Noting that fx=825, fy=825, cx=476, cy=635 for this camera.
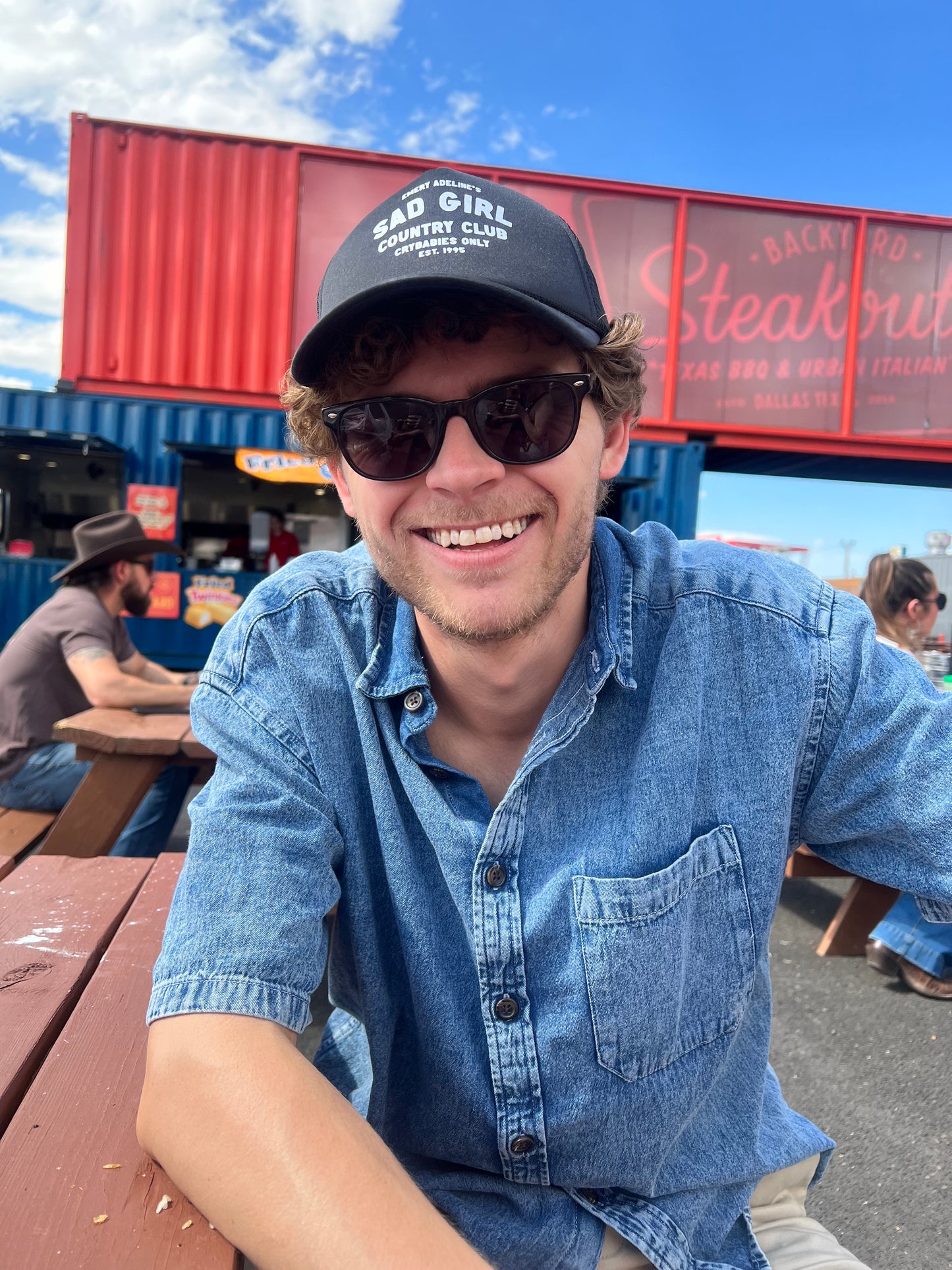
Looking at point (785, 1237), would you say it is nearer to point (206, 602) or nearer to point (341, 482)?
point (341, 482)

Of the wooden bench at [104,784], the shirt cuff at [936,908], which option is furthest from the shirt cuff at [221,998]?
the wooden bench at [104,784]

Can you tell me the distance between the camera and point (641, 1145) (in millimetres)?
1028

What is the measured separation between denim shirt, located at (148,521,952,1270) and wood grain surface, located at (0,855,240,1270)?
0.21 m

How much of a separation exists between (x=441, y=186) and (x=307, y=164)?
321 inches

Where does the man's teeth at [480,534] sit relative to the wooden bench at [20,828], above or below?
above

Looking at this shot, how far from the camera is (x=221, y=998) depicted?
882 millimetres

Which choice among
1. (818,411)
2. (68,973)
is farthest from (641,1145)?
(818,411)

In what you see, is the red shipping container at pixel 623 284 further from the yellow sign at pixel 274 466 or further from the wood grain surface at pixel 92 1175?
the wood grain surface at pixel 92 1175

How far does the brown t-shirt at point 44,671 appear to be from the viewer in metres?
3.27

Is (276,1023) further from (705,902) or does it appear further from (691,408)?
(691,408)

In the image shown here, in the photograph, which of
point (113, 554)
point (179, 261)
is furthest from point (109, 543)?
point (179, 261)

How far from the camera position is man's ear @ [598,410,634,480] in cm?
140

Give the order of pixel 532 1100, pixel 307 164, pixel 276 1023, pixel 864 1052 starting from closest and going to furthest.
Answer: pixel 276 1023, pixel 532 1100, pixel 864 1052, pixel 307 164

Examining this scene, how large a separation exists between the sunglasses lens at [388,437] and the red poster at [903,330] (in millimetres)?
9073
